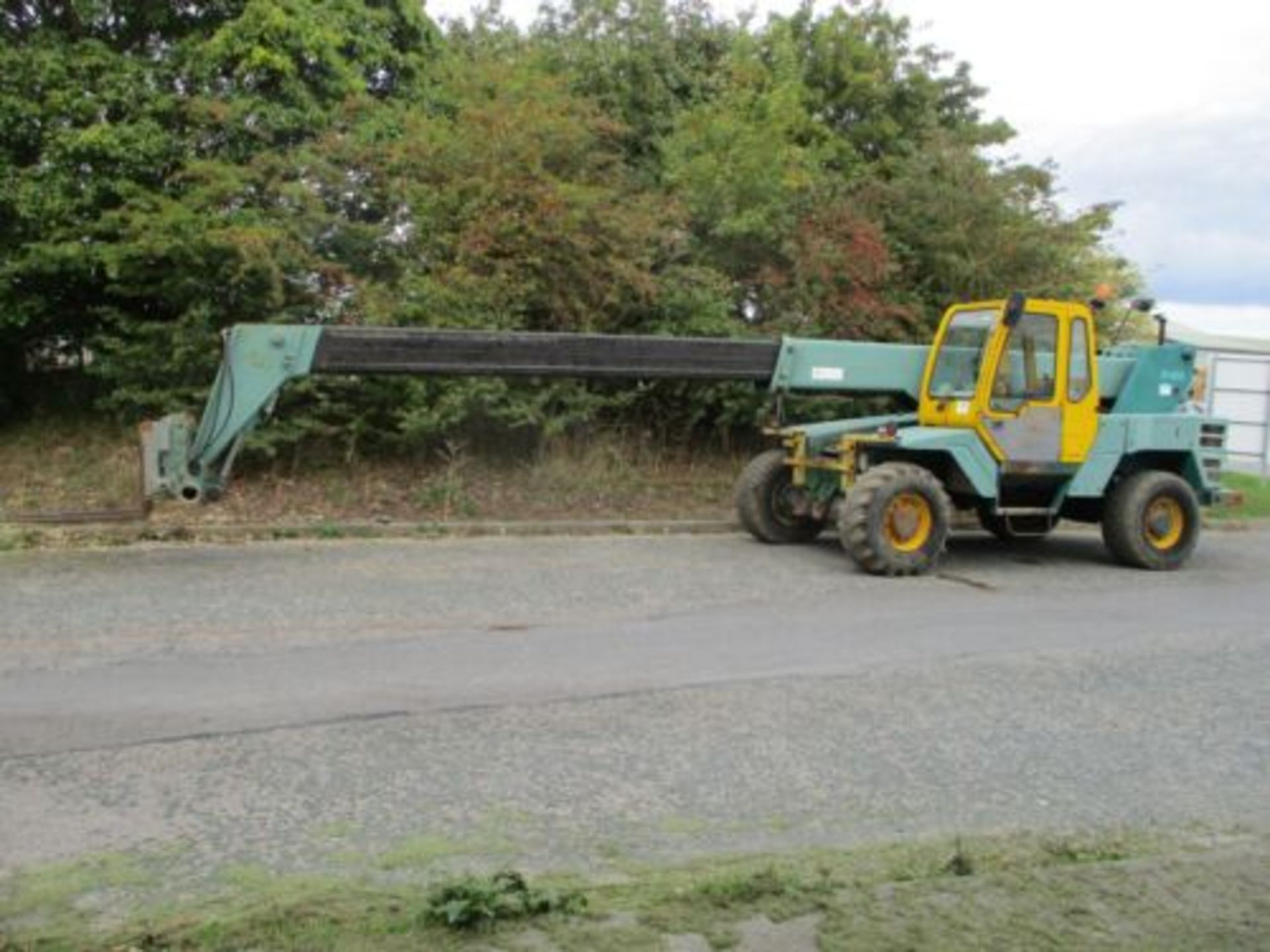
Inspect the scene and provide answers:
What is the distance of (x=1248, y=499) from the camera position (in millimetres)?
17531

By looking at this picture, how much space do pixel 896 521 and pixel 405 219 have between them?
762cm

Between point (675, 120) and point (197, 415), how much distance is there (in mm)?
8569

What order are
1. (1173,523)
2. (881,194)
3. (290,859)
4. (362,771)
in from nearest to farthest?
(290,859) < (362,771) < (1173,523) < (881,194)

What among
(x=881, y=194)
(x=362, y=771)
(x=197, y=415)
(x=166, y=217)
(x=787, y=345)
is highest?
(x=881, y=194)

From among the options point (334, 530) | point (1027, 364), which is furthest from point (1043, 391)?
point (334, 530)

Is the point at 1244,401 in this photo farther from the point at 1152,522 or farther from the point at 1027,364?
the point at 1027,364

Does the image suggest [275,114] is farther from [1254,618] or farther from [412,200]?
[1254,618]

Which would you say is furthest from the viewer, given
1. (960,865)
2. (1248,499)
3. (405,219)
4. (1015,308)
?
(1248,499)

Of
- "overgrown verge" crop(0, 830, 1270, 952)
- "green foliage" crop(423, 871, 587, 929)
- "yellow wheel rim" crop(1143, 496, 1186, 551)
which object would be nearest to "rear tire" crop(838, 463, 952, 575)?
"yellow wheel rim" crop(1143, 496, 1186, 551)

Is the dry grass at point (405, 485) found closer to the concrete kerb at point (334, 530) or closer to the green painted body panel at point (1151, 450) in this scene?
the concrete kerb at point (334, 530)

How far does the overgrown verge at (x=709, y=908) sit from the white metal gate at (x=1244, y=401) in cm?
2120

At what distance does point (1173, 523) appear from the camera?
39.6 ft

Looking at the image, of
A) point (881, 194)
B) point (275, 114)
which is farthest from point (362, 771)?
point (881, 194)

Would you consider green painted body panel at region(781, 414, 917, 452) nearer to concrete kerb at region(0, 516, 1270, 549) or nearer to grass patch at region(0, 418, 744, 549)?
concrete kerb at region(0, 516, 1270, 549)
